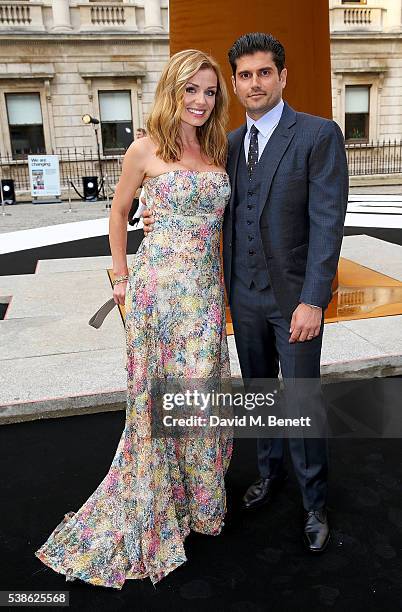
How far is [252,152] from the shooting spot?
2531 millimetres

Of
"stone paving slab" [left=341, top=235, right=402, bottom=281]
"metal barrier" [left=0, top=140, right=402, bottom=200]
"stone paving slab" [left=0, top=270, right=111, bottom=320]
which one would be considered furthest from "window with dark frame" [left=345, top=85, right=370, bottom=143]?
"stone paving slab" [left=0, top=270, right=111, bottom=320]

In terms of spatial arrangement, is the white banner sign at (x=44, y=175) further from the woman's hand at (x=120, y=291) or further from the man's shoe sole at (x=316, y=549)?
the man's shoe sole at (x=316, y=549)

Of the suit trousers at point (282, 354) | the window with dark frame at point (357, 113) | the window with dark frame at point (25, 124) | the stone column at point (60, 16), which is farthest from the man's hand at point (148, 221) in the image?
the window with dark frame at point (357, 113)

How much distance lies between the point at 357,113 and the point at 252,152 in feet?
85.1

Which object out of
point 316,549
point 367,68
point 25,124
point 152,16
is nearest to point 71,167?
point 25,124

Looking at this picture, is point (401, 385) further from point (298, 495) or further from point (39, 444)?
point (39, 444)

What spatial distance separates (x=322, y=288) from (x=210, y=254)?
518 mm

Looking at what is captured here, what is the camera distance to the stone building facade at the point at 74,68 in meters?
22.0

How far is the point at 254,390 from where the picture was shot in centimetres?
299

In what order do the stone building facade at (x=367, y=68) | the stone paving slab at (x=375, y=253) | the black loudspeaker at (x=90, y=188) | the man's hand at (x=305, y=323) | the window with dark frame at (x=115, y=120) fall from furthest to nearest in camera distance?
the stone building facade at (x=367, y=68)
the window with dark frame at (x=115, y=120)
the black loudspeaker at (x=90, y=188)
the stone paving slab at (x=375, y=253)
the man's hand at (x=305, y=323)

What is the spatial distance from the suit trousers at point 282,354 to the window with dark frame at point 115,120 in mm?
22005

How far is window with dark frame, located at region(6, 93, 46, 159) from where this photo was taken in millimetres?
22859

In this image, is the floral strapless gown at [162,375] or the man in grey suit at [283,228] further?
the floral strapless gown at [162,375]

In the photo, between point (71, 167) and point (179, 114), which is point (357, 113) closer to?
point (71, 167)
